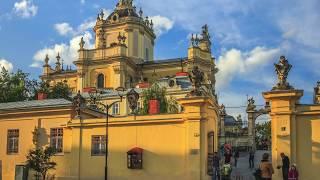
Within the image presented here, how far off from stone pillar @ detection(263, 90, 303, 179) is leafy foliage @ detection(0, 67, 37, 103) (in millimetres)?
38218

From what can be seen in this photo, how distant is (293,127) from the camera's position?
1054 inches

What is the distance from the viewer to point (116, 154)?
31.6 metres

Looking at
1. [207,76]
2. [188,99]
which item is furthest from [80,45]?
[188,99]

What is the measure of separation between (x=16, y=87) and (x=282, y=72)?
4071cm

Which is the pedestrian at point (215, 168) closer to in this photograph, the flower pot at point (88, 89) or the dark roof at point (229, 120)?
the flower pot at point (88, 89)

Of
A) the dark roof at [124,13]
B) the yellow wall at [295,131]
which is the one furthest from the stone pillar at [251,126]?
the dark roof at [124,13]

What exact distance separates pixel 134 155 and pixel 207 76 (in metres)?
52.0

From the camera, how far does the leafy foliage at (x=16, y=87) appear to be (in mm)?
59562

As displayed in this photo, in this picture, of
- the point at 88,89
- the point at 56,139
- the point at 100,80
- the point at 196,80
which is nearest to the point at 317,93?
the point at 196,80

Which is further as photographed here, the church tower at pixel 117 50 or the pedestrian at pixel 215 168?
the church tower at pixel 117 50

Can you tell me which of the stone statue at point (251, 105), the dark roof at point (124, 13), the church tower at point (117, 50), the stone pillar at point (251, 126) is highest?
the dark roof at point (124, 13)

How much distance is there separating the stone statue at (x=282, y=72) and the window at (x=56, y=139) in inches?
566

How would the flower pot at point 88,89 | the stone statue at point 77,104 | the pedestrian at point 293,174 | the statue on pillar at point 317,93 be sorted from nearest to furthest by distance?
the pedestrian at point 293,174 < the stone statue at point 77,104 < the statue on pillar at point 317,93 < the flower pot at point 88,89

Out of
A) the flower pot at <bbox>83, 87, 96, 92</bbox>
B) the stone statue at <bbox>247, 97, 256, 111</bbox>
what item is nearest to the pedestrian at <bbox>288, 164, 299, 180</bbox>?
the stone statue at <bbox>247, 97, 256, 111</bbox>
